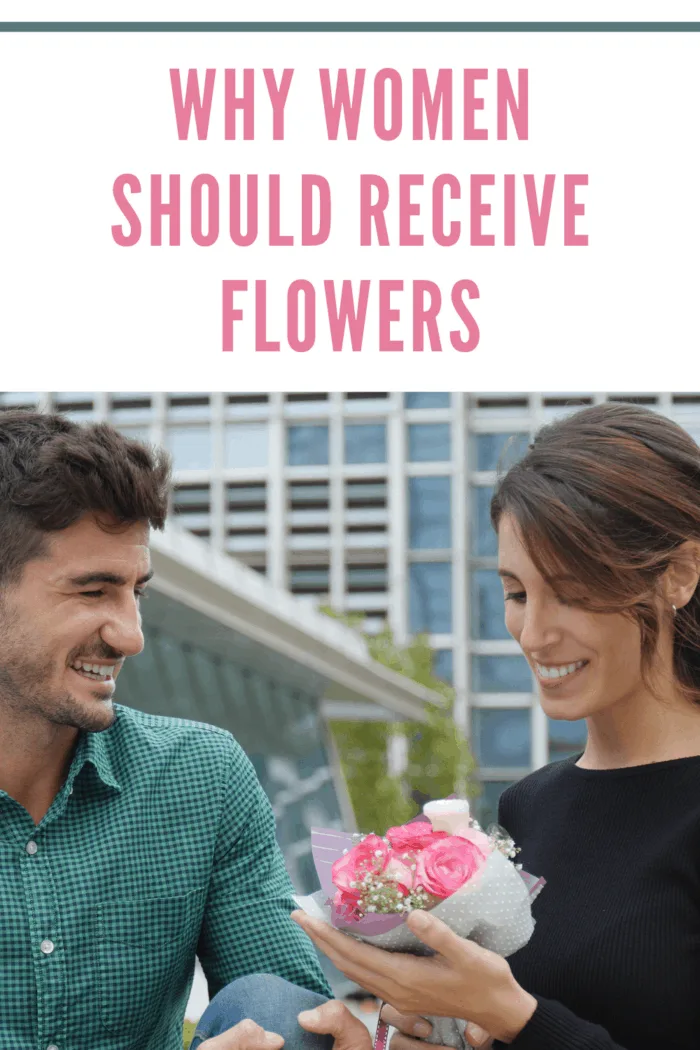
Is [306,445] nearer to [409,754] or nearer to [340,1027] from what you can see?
[409,754]

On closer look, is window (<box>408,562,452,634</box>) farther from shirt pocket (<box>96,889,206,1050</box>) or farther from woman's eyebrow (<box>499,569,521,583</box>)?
woman's eyebrow (<box>499,569,521,583</box>)

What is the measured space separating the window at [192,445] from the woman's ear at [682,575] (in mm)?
69891

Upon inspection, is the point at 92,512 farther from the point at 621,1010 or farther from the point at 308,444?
the point at 308,444

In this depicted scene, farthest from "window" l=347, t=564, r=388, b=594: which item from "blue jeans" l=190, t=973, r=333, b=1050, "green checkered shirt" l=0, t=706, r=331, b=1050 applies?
"blue jeans" l=190, t=973, r=333, b=1050

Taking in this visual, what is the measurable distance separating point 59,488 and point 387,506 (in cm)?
Result: 6378

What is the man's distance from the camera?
3004 millimetres

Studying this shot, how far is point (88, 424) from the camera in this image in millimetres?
3359

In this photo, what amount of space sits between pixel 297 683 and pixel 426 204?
49.0 ft

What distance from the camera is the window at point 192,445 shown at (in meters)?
72.2

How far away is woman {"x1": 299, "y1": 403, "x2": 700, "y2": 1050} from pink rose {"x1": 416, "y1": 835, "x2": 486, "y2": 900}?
13cm

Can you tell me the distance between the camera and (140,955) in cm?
307

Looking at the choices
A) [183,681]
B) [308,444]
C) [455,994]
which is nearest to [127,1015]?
[455,994]

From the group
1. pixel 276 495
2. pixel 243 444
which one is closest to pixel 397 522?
pixel 276 495

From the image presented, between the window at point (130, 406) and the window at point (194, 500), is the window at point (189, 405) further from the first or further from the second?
the window at point (194, 500)
